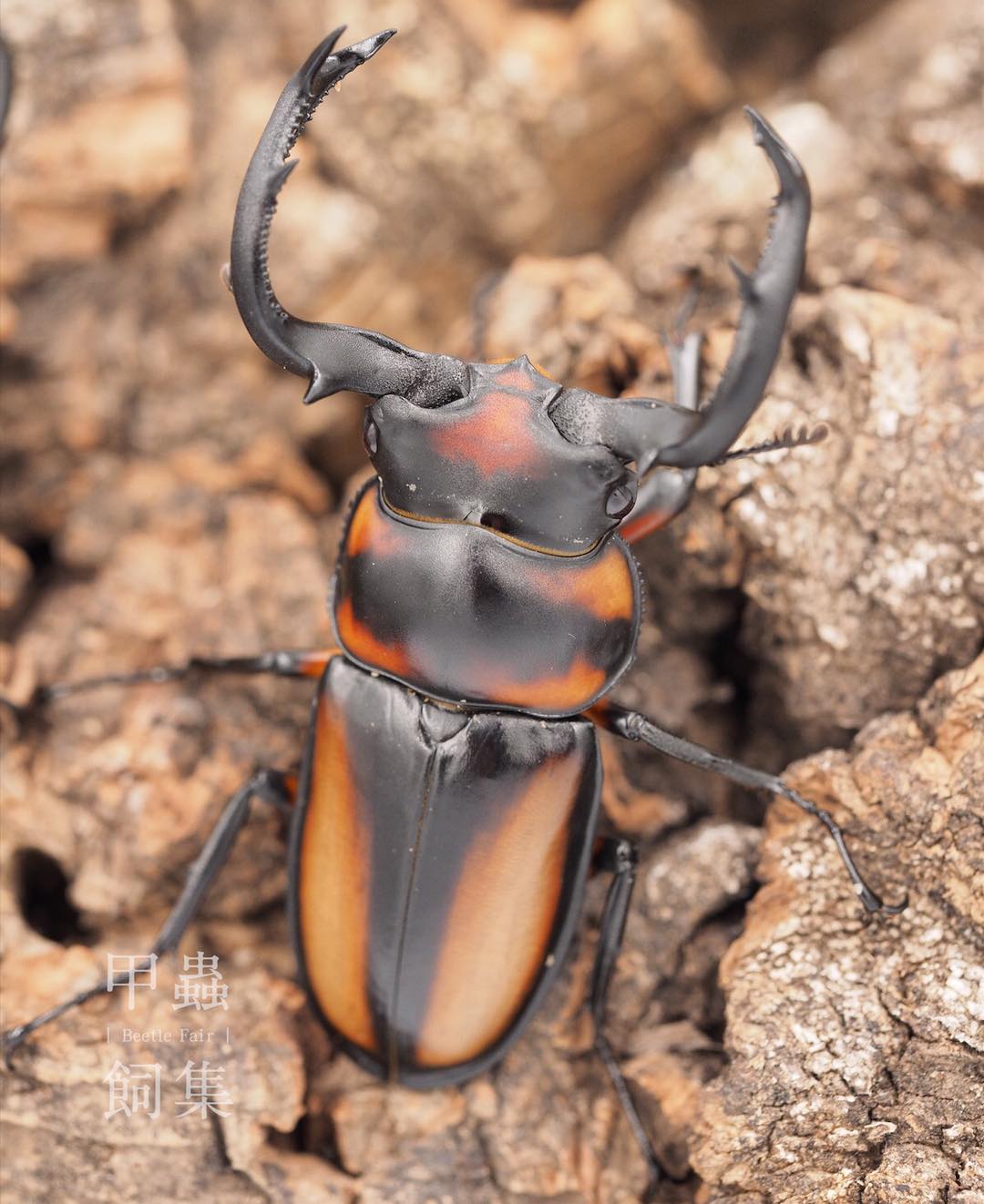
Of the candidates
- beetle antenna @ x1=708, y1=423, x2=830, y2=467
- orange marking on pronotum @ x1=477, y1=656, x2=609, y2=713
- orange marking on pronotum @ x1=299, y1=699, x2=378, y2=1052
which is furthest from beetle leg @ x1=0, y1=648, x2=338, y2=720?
beetle antenna @ x1=708, y1=423, x2=830, y2=467

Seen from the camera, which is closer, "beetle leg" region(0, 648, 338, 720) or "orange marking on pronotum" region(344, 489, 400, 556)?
"orange marking on pronotum" region(344, 489, 400, 556)

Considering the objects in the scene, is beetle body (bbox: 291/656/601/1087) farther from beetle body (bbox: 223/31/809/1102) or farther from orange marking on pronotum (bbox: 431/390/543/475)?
orange marking on pronotum (bbox: 431/390/543/475)

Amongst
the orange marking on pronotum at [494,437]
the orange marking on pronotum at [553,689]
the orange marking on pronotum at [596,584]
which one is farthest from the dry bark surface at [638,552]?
the orange marking on pronotum at [494,437]

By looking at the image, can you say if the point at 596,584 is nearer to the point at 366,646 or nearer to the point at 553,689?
the point at 553,689

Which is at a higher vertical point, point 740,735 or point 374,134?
point 374,134

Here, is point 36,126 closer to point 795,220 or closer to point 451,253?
point 451,253

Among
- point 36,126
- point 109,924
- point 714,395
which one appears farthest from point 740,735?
point 36,126

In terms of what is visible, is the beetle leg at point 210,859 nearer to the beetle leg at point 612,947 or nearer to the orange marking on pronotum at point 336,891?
the orange marking on pronotum at point 336,891

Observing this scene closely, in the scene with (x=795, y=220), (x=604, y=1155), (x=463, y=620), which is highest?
(x=795, y=220)
